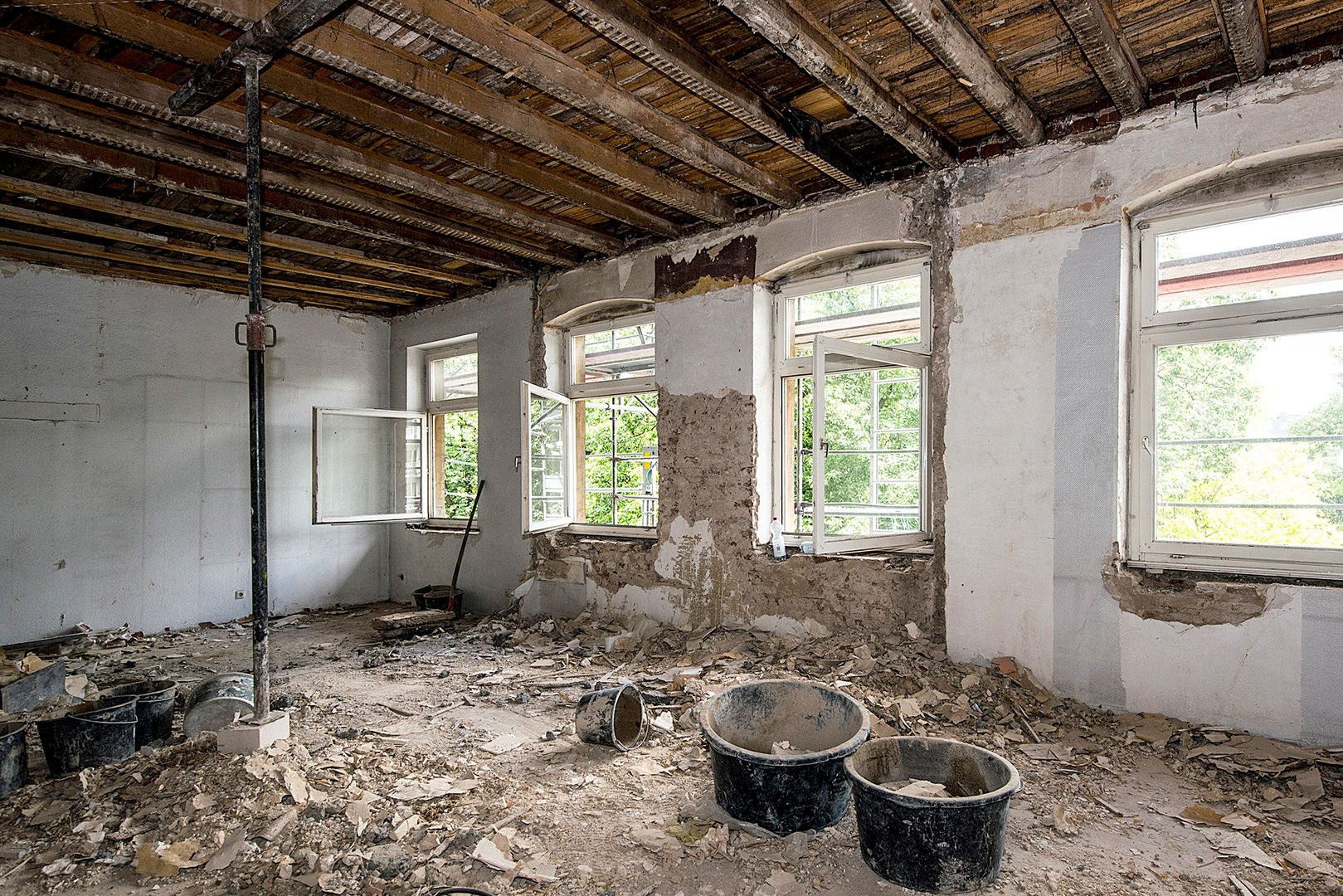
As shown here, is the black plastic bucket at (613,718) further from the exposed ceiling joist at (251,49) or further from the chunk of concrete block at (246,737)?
the exposed ceiling joist at (251,49)

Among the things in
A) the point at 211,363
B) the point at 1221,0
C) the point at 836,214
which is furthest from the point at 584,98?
the point at 211,363

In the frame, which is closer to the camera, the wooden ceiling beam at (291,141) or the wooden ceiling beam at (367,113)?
the wooden ceiling beam at (367,113)

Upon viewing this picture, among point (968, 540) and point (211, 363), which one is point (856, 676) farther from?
point (211, 363)

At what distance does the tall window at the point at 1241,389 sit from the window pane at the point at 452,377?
5.08 meters

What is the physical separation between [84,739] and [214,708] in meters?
0.45

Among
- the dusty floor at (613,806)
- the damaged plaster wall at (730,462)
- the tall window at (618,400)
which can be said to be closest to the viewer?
the dusty floor at (613,806)

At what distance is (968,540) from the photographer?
353 centimetres

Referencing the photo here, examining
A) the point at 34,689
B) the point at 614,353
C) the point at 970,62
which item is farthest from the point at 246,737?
the point at 970,62

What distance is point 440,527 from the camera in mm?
6473

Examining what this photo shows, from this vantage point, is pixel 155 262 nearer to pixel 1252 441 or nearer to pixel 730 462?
pixel 730 462

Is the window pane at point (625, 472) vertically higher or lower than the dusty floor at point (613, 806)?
higher

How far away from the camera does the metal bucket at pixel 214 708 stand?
314 cm

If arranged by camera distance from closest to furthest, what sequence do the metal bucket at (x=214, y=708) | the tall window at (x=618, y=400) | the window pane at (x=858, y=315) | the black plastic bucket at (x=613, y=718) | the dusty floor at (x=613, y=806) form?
the dusty floor at (x=613, y=806) < the black plastic bucket at (x=613, y=718) < the metal bucket at (x=214, y=708) < the window pane at (x=858, y=315) < the tall window at (x=618, y=400)

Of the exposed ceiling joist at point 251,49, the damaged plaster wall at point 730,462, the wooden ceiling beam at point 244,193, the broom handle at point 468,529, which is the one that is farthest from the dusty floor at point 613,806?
the wooden ceiling beam at point 244,193
